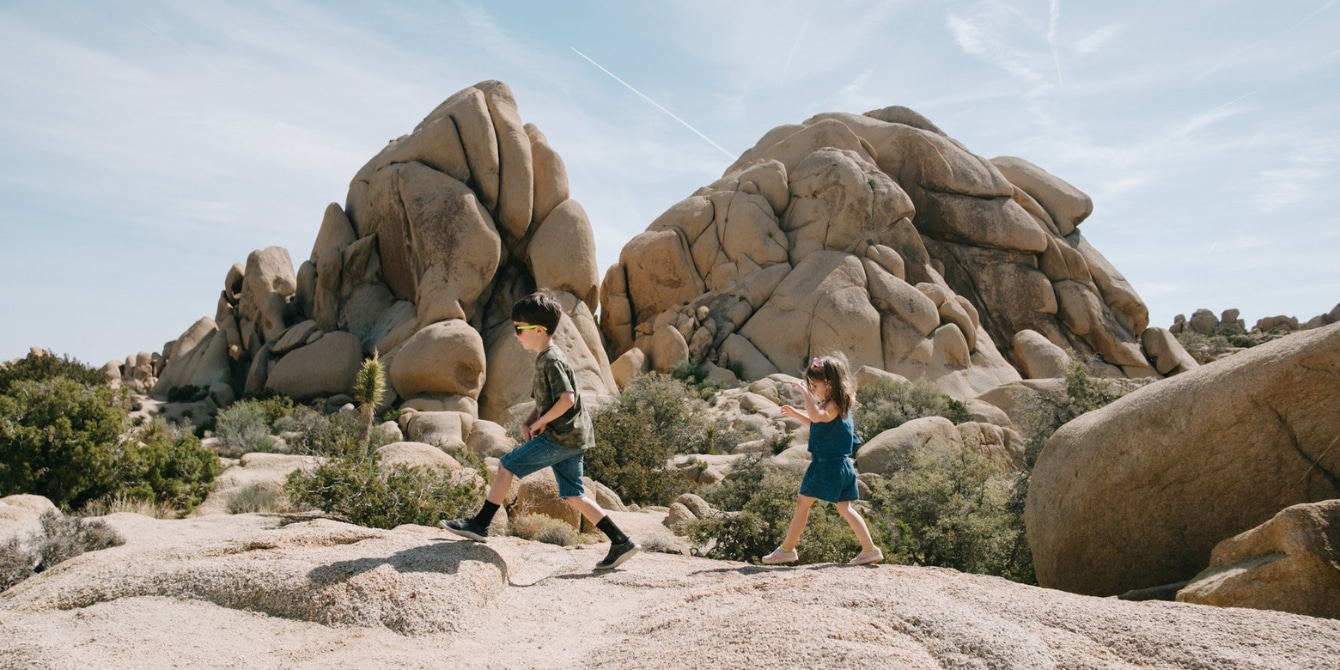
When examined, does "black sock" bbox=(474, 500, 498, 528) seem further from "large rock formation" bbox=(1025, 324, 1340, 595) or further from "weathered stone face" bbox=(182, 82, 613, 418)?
"weathered stone face" bbox=(182, 82, 613, 418)

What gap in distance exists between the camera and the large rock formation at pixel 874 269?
34.2 metres

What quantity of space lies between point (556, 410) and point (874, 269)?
31.0 meters

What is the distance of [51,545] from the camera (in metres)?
7.76

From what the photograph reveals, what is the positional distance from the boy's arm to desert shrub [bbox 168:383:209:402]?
26005 mm

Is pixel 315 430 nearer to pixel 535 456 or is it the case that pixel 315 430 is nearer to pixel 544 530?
pixel 544 530

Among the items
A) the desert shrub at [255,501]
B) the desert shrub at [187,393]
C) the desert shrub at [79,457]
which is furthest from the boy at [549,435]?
the desert shrub at [187,393]

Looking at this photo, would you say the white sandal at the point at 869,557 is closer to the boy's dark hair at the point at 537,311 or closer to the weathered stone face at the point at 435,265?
the boy's dark hair at the point at 537,311

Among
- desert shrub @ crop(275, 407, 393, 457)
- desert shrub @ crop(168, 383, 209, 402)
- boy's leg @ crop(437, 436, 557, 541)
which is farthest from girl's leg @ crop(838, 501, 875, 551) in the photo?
desert shrub @ crop(168, 383, 209, 402)

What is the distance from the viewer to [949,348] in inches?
1348

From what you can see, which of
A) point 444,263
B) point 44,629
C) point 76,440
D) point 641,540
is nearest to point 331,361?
point 444,263

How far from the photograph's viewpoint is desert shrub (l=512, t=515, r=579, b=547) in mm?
10188

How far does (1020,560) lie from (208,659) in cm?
867

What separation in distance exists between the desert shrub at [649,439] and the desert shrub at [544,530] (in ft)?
20.4

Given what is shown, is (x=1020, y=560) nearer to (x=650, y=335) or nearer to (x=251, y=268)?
(x=650, y=335)
